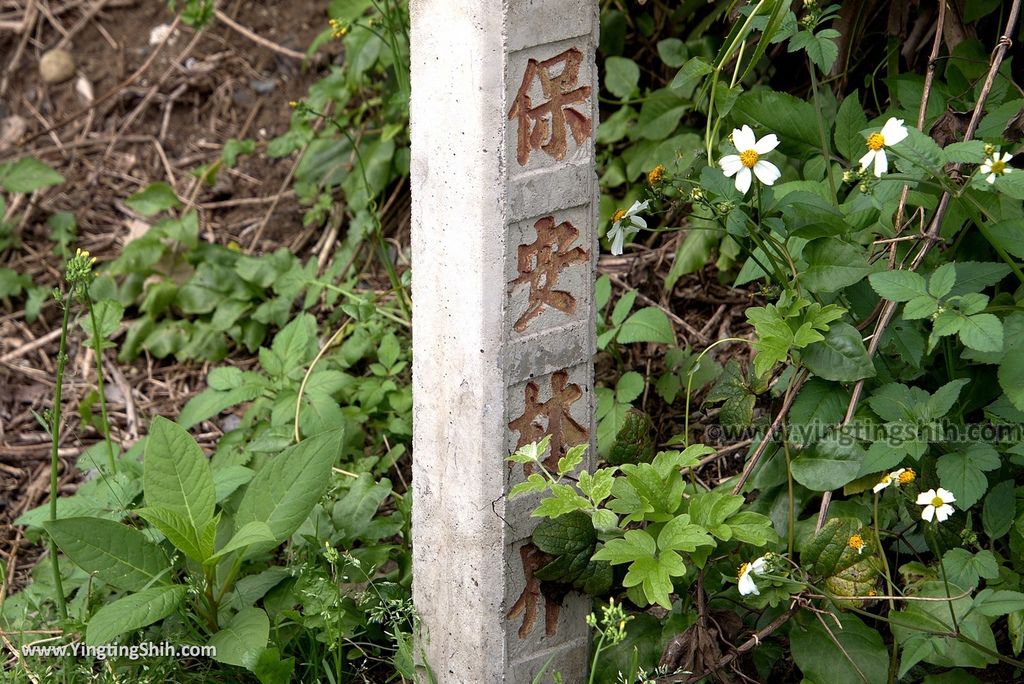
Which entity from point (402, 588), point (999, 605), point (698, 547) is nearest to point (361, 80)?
point (402, 588)

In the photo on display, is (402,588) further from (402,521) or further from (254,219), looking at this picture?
(254,219)

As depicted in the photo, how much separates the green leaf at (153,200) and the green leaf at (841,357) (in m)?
2.17

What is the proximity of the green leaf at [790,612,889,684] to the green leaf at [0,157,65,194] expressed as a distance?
264 centimetres

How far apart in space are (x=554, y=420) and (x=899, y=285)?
2.00 ft

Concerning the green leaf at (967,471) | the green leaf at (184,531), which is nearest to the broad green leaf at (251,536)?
the green leaf at (184,531)

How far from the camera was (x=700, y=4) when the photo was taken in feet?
A: 10.0

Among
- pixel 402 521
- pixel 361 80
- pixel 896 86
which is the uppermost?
pixel 896 86

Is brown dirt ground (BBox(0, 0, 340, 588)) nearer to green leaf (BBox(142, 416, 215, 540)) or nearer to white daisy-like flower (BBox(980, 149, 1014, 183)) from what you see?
green leaf (BBox(142, 416, 215, 540))

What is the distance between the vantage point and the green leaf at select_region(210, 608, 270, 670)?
6.96 ft

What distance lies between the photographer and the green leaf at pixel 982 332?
1888 millimetres

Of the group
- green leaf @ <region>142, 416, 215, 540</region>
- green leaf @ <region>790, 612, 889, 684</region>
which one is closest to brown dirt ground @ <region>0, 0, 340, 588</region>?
green leaf @ <region>142, 416, 215, 540</region>

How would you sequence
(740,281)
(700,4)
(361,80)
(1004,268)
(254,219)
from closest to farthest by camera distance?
(1004,268) → (740,281) → (700,4) → (361,80) → (254,219)

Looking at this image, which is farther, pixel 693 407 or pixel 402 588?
pixel 693 407

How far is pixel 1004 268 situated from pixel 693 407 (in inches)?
32.7
